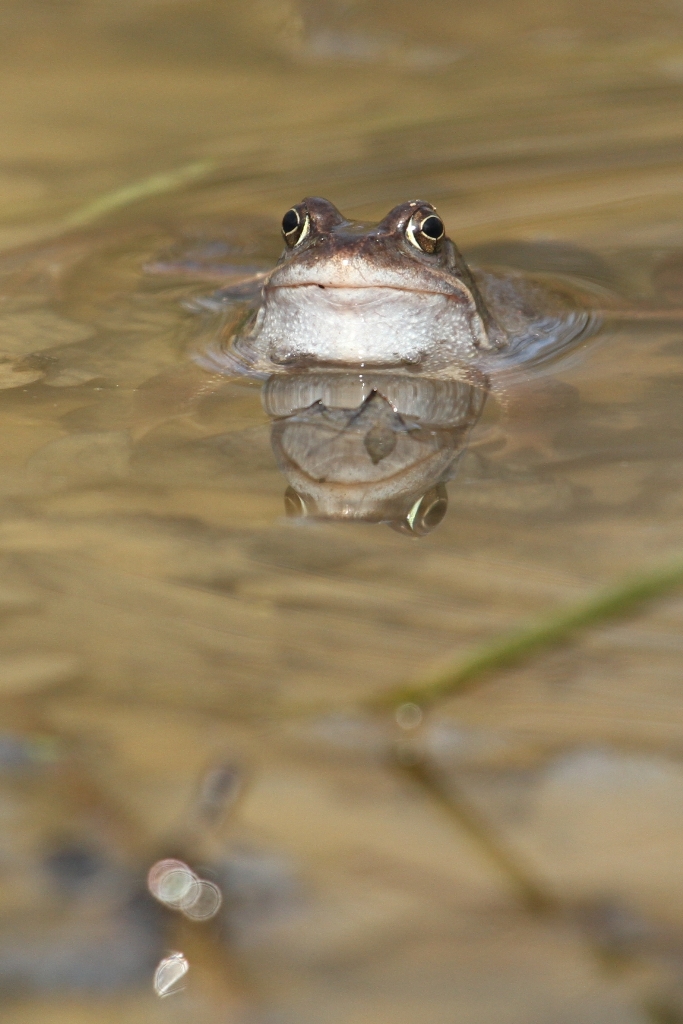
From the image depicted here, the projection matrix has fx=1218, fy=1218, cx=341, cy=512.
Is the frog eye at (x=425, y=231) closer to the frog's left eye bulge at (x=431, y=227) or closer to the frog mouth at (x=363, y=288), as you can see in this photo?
the frog's left eye bulge at (x=431, y=227)

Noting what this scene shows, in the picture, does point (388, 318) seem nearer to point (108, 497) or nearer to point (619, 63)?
point (108, 497)

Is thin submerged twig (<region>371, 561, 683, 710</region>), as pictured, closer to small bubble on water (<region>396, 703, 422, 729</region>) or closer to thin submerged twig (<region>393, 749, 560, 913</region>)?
small bubble on water (<region>396, 703, 422, 729</region>)

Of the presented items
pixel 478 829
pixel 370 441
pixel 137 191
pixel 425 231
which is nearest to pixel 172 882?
pixel 478 829

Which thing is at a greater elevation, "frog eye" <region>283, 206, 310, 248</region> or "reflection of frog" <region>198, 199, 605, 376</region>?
"frog eye" <region>283, 206, 310, 248</region>

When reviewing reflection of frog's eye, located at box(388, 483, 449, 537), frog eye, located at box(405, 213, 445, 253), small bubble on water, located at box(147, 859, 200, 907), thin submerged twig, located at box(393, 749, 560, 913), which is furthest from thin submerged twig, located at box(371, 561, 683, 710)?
frog eye, located at box(405, 213, 445, 253)

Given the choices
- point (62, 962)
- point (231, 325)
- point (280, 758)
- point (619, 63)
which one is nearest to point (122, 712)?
point (280, 758)

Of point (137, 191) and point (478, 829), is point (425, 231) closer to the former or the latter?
point (137, 191)

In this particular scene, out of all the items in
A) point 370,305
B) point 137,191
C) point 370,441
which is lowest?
point 370,441
